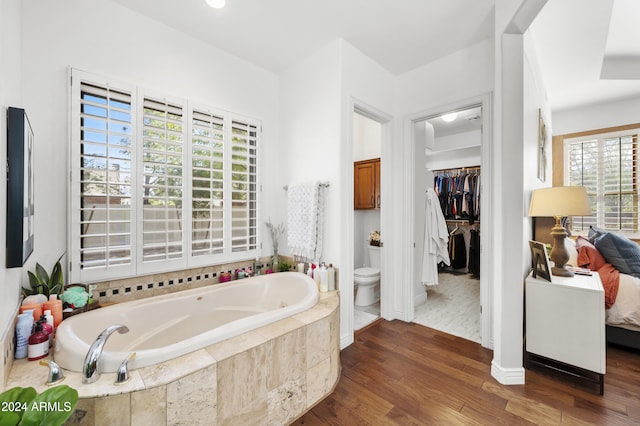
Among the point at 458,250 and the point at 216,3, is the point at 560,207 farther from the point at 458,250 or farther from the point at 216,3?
the point at 458,250

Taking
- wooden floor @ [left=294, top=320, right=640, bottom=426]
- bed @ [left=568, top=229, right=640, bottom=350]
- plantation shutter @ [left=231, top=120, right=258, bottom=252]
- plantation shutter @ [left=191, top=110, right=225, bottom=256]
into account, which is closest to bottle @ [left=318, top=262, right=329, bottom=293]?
wooden floor @ [left=294, top=320, right=640, bottom=426]

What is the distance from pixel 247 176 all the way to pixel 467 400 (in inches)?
101

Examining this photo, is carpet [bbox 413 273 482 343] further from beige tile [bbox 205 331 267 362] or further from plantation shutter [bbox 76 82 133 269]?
plantation shutter [bbox 76 82 133 269]

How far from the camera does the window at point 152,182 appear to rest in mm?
1902

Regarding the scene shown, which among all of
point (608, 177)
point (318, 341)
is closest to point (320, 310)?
point (318, 341)

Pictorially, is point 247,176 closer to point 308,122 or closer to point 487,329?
point 308,122

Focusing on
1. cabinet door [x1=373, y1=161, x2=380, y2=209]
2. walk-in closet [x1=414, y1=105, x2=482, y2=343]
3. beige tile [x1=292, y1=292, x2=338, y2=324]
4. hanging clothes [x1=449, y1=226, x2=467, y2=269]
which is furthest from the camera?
hanging clothes [x1=449, y1=226, x2=467, y2=269]

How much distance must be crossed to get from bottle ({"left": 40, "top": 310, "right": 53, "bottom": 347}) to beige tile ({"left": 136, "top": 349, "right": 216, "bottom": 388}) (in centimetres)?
66

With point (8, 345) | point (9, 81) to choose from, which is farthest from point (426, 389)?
point (9, 81)

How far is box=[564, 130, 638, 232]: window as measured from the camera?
377 centimetres

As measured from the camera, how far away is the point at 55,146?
1.82 m

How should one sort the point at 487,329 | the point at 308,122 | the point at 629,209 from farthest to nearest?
the point at 629,209 → the point at 308,122 → the point at 487,329

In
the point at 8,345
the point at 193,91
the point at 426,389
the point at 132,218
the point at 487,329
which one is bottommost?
the point at 426,389

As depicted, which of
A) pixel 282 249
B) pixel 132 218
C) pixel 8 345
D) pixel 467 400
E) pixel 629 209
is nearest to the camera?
pixel 8 345
